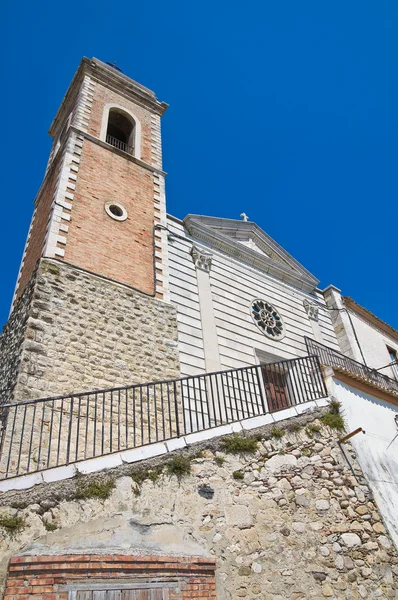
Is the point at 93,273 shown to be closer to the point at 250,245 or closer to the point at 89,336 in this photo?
the point at 89,336

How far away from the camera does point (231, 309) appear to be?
14.4 m

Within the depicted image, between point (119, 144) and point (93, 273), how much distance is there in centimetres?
698

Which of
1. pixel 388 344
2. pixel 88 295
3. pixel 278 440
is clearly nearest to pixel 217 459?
pixel 278 440

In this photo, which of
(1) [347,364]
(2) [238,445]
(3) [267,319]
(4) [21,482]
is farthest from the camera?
(3) [267,319]

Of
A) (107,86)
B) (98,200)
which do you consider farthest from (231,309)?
(107,86)

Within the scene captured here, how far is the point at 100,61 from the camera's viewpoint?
747 inches

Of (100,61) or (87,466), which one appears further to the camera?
(100,61)

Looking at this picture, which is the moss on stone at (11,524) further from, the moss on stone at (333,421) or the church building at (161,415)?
the moss on stone at (333,421)

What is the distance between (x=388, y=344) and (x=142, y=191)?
1387 centimetres

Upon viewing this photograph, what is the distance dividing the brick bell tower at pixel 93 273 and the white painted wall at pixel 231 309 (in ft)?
2.48

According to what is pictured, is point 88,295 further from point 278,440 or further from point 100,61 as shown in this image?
point 100,61

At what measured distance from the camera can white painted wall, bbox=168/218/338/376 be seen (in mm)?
12530

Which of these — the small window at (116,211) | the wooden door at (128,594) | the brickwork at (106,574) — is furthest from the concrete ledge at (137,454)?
the small window at (116,211)

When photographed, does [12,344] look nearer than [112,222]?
Yes
